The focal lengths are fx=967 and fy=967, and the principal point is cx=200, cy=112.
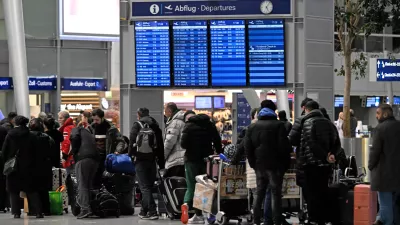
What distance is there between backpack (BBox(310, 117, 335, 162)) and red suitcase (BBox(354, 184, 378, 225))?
64 cm

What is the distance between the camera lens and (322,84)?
18125 mm

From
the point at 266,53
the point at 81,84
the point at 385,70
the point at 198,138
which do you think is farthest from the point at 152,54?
the point at 81,84

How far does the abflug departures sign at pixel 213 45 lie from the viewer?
1775 cm

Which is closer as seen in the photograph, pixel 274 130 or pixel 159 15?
pixel 274 130

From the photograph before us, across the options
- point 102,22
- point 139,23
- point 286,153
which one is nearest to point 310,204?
point 286,153

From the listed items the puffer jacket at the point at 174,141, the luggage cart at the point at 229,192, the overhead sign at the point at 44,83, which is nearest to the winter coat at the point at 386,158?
the luggage cart at the point at 229,192

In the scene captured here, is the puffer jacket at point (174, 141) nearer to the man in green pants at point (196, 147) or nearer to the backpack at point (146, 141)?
the backpack at point (146, 141)

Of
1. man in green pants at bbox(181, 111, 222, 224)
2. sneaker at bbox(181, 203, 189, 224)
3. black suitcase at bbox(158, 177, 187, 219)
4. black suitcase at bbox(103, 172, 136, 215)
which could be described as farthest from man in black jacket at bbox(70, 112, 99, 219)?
sneaker at bbox(181, 203, 189, 224)

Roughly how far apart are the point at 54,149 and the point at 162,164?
2.20m

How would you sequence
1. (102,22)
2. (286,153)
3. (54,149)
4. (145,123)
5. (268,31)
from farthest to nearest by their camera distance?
1. (102,22)
2. (268,31)
3. (54,149)
4. (145,123)
5. (286,153)

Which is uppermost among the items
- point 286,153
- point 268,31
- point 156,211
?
point 268,31

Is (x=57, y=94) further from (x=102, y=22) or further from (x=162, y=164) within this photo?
(x=162, y=164)

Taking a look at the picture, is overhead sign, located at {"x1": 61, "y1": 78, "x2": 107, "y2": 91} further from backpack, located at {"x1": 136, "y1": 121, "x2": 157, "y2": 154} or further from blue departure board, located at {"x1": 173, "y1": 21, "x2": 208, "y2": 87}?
backpack, located at {"x1": 136, "y1": 121, "x2": 157, "y2": 154}

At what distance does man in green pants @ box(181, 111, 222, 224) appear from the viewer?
47.0ft
